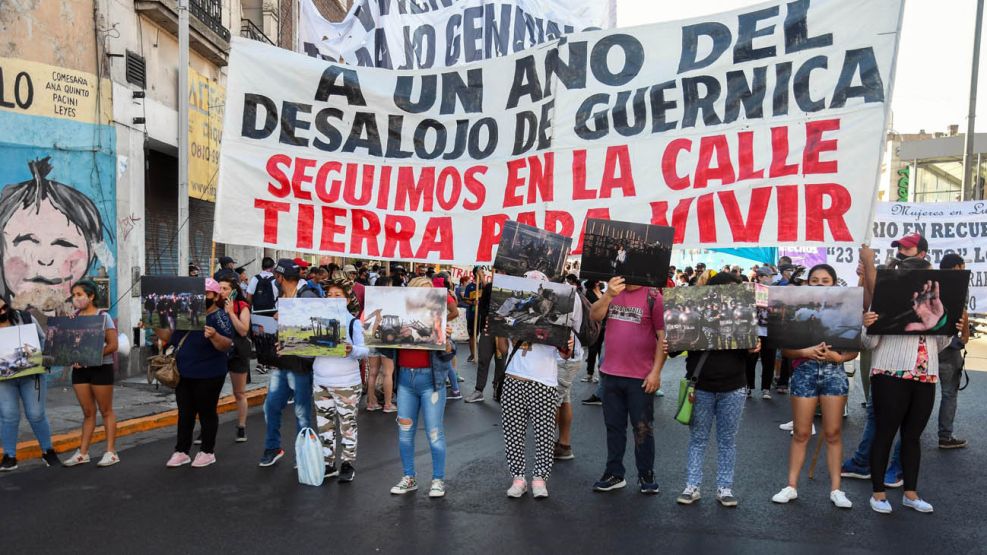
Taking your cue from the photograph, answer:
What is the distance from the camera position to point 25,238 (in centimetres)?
1041

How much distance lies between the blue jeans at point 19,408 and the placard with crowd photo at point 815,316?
6.14 metres

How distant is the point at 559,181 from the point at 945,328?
9.32 ft

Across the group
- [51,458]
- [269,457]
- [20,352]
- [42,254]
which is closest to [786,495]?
[269,457]

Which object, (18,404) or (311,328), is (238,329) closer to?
(311,328)

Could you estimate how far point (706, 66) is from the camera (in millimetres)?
5148

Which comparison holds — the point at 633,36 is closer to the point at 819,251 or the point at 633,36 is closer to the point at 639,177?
the point at 639,177

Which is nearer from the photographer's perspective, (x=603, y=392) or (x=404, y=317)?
(x=404, y=317)

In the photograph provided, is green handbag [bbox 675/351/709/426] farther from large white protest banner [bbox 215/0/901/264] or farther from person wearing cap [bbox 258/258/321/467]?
person wearing cap [bbox 258/258/321/467]

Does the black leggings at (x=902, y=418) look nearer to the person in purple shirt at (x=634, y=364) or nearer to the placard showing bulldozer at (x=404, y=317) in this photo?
the person in purple shirt at (x=634, y=364)

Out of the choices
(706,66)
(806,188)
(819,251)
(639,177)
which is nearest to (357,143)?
(639,177)

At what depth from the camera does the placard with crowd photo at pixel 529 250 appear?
5.18 m

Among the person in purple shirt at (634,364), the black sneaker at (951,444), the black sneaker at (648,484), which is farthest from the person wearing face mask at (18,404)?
the black sneaker at (951,444)

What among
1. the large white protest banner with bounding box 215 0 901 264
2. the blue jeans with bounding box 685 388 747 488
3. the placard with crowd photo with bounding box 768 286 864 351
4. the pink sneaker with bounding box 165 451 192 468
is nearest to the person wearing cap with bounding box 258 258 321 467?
the pink sneaker with bounding box 165 451 192 468

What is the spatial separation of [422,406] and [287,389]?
4.95ft
